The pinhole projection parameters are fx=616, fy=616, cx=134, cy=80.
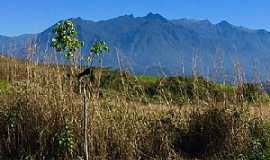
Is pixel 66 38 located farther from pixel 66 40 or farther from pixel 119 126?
pixel 119 126

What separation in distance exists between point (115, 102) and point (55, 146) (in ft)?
5.62

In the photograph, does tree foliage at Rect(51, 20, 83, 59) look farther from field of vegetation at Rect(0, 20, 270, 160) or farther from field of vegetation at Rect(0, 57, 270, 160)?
field of vegetation at Rect(0, 57, 270, 160)

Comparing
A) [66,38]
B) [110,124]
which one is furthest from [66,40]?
[110,124]

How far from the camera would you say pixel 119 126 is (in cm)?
980

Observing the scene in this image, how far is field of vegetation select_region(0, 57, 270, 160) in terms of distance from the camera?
9.55 meters

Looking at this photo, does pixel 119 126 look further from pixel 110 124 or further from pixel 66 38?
pixel 66 38

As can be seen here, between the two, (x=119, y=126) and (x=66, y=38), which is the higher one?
(x=66, y=38)

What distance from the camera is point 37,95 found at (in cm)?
1033

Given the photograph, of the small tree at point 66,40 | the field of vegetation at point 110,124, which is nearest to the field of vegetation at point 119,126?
the field of vegetation at point 110,124

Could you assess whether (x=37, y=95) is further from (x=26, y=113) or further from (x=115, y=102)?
(x=115, y=102)

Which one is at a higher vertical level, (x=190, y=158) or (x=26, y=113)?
(x=26, y=113)

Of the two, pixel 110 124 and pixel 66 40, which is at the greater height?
pixel 66 40

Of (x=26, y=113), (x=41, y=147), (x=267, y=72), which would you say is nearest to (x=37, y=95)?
(x=26, y=113)

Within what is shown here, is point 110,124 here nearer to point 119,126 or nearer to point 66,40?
point 119,126
